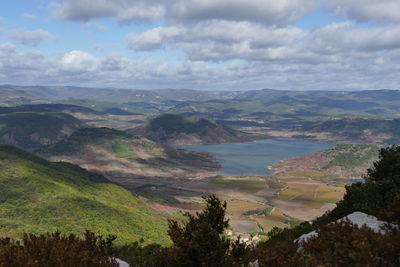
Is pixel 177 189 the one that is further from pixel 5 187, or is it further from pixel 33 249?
pixel 33 249

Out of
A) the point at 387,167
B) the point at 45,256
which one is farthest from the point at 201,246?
the point at 387,167

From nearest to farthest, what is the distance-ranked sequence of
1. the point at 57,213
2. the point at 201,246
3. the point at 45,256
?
1. the point at 45,256
2. the point at 201,246
3. the point at 57,213

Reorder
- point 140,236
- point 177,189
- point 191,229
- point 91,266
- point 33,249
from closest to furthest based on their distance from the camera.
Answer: point 91,266, point 33,249, point 191,229, point 140,236, point 177,189

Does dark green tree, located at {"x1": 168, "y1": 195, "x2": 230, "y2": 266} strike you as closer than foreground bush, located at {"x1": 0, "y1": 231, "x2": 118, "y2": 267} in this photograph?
No

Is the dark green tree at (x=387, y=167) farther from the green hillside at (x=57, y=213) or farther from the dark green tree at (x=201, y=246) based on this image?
the green hillside at (x=57, y=213)

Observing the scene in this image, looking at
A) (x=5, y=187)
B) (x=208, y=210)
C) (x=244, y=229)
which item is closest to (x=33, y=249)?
(x=208, y=210)

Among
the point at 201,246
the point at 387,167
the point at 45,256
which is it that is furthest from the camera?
the point at 387,167

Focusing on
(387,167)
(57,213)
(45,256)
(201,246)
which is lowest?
(57,213)

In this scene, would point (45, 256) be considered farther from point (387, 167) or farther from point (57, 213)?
point (57, 213)

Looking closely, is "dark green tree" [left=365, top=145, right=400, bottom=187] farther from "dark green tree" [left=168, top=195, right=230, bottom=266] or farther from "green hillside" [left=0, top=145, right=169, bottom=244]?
"green hillside" [left=0, top=145, right=169, bottom=244]

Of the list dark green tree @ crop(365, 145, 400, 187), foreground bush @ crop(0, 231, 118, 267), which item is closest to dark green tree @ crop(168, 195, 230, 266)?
foreground bush @ crop(0, 231, 118, 267)

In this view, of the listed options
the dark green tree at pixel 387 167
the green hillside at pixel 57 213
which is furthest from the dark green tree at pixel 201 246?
the green hillside at pixel 57 213
